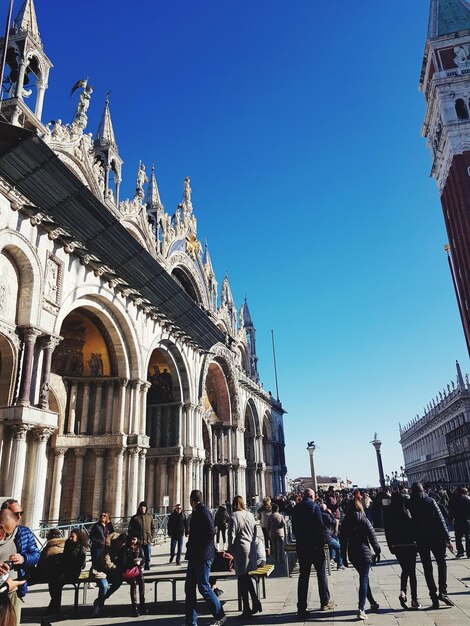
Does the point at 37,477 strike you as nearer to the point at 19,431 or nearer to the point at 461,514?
the point at 19,431

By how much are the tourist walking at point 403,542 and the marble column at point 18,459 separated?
31.8 feet

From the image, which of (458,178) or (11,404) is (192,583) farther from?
(458,178)

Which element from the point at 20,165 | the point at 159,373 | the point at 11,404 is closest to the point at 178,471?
the point at 159,373

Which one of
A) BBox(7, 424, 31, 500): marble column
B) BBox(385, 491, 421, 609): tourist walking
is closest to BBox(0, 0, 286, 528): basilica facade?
BBox(7, 424, 31, 500): marble column

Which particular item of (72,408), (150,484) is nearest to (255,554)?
(72,408)

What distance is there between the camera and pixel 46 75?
1691 cm

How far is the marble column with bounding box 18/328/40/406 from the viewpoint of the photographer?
12805 millimetres

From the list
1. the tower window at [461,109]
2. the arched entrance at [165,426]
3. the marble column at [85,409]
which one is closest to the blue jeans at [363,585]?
the marble column at [85,409]

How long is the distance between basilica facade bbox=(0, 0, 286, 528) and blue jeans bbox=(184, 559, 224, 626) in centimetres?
798

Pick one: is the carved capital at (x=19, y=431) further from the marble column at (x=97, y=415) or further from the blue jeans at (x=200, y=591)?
the blue jeans at (x=200, y=591)

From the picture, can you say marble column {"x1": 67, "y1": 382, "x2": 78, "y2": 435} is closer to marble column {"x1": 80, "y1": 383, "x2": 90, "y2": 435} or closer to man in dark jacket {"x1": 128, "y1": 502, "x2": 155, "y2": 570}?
marble column {"x1": 80, "y1": 383, "x2": 90, "y2": 435}

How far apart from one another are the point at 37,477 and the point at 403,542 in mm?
10201

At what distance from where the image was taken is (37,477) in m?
13.0

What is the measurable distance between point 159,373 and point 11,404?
13087mm
